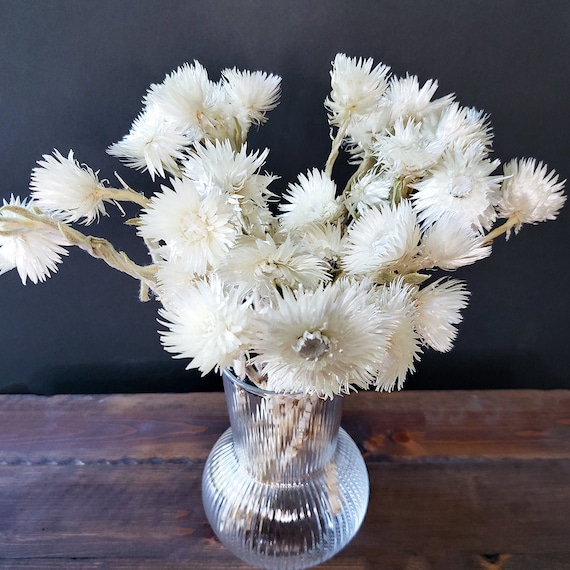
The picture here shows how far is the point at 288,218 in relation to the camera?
0.52 meters

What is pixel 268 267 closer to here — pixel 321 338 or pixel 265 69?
pixel 321 338

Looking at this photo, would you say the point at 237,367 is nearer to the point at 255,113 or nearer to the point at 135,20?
the point at 255,113

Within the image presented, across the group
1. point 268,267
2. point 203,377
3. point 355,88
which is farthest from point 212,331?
point 203,377

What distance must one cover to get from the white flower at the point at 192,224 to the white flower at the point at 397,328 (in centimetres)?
13

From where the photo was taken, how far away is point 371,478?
29.5 inches

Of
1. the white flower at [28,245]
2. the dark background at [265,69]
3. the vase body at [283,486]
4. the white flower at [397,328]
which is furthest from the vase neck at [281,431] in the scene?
the dark background at [265,69]

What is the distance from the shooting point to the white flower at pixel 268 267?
1.30ft

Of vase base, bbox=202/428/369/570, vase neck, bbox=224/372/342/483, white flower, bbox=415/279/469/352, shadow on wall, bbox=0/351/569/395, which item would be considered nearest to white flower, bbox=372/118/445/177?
white flower, bbox=415/279/469/352

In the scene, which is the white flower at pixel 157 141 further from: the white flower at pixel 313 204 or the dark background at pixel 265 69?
the dark background at pixel 265 69

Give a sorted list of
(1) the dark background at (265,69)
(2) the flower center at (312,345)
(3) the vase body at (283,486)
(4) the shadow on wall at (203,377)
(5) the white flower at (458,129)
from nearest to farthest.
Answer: (2) the flower center at (312,345) → (5) the white flower at (458,129) → (3) the vase body at (283,486) → (1) the dark background at (265,69) → (4) the shadow on wall at (203,377)

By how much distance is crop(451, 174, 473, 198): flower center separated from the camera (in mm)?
421

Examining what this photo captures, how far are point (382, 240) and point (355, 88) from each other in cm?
16

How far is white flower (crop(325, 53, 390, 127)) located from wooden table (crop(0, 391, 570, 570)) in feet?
1.70

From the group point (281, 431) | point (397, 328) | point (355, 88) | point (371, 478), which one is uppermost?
point (355, 88)
